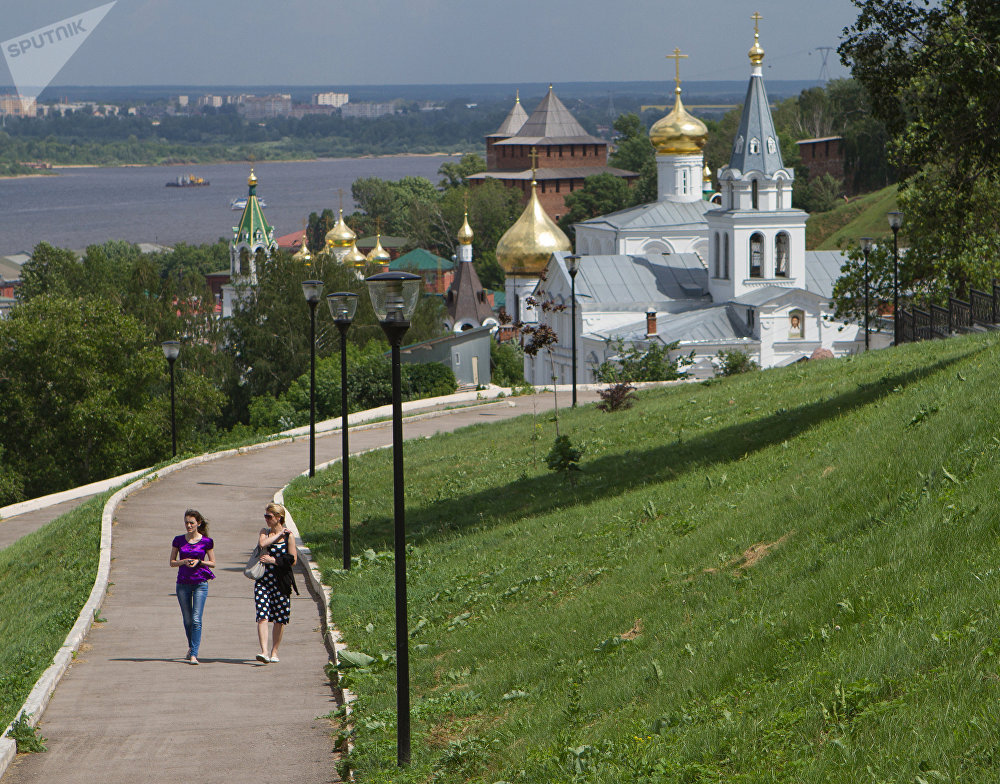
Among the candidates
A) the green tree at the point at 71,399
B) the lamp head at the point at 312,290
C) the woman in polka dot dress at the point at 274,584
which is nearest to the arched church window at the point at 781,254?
the green tree at the point at 71,399

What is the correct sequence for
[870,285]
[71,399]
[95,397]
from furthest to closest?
[71,399]
[870,285]
[95,397]

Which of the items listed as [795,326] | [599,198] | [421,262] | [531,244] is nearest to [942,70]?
[795,326]

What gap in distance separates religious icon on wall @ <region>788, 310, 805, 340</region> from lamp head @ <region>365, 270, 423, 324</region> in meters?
36.5

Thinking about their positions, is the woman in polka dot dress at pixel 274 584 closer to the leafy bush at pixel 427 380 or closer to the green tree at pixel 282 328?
the leafy bush at pixel 427 380

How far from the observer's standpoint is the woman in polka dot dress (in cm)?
916

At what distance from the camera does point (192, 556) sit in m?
9.23

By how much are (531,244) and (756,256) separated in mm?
12612

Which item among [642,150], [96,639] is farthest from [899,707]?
[642,150]

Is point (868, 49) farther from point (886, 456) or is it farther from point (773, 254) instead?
point (773, 254)

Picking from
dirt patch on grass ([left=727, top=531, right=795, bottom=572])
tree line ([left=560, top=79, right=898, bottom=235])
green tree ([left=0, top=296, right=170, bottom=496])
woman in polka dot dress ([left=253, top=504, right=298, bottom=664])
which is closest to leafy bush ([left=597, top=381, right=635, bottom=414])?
woman in polka dot dress ([left=253, top=504, right=298, bottom=664])

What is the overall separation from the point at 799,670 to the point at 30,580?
10682 millimetres

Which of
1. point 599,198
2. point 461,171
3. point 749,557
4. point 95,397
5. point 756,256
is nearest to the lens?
point 749,557

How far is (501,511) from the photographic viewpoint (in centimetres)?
1330

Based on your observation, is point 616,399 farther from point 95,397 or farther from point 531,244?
point 531,244
